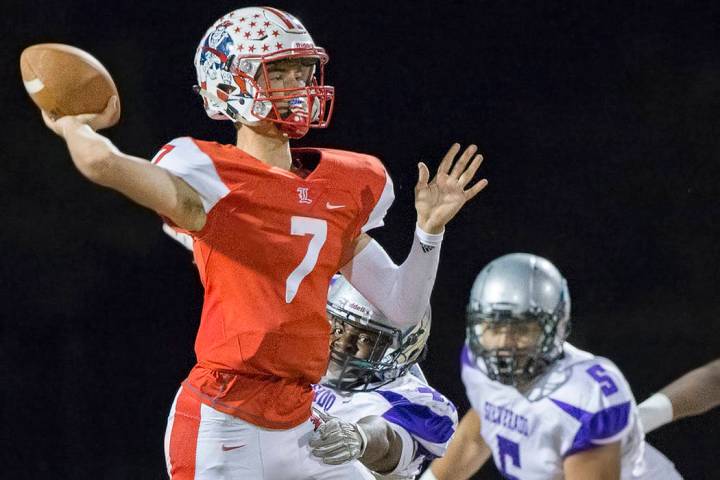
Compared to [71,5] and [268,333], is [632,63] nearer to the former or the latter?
[71,5]

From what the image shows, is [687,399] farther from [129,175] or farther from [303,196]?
[129,175]

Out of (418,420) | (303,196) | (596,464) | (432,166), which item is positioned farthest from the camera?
(432,166)

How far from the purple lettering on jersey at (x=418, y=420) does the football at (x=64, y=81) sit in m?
0.89

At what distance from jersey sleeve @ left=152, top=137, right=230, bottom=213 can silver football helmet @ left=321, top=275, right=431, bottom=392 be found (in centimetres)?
51

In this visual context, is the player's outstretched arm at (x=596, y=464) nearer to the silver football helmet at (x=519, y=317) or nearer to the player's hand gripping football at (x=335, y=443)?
the silver football helmet at (x=519, y=317)

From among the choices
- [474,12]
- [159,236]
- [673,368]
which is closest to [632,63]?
[474,12]

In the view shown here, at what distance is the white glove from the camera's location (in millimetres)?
2432

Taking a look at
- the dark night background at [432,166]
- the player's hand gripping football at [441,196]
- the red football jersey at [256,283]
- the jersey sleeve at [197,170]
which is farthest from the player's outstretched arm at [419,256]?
the dark night background at [432,166]

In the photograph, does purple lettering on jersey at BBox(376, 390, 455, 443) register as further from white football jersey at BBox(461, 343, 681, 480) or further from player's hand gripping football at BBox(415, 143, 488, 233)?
white football jersey at BBox(461, 343, 681, 480)

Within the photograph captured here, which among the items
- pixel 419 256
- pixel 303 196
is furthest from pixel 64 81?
pixel 419 256

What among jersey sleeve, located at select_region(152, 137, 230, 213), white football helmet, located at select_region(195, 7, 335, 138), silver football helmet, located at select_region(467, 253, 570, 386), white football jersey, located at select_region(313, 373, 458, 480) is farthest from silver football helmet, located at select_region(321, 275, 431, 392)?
silver football helmet, located at select_region(467, 253, 570, 386)

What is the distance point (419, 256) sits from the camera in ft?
8.66

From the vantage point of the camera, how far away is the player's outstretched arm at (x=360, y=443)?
244cm

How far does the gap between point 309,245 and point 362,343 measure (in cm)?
40
